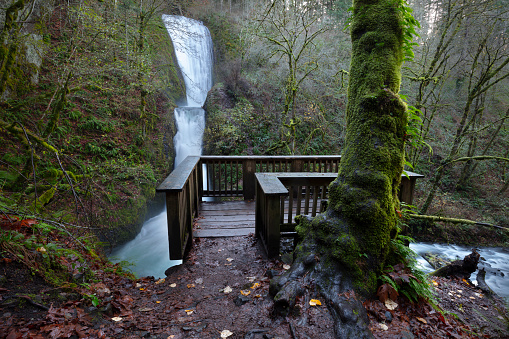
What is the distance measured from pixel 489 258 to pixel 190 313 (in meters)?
8.83

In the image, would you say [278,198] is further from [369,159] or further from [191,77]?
[191,77]

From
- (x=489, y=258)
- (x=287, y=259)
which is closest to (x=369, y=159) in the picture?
(x=287, y=259)

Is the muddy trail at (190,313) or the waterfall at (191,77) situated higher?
the waterfall at (191,77)

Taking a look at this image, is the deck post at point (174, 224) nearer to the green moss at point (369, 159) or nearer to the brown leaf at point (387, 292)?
the green moss at point (369, 159)

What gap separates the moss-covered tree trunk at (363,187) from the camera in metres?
2.32

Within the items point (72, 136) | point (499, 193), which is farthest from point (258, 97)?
point (499, 193)

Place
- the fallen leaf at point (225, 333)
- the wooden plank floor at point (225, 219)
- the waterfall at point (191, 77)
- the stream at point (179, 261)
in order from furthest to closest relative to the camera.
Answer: the waterfall at point (191, 77) < the stream at point (179, 261) < the wooden plank floor at point (225, 219) < the fallen leaf at point (225, 333)

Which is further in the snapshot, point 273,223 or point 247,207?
point 247,207

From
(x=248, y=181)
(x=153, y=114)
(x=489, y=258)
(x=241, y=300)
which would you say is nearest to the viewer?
(x=241, y=300)

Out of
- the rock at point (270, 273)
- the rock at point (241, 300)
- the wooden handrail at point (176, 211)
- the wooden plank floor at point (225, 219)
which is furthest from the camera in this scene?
the wooden plank floor at point (225, 219)

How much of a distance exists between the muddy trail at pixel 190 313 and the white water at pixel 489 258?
147 inches

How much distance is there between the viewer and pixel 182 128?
12.2m

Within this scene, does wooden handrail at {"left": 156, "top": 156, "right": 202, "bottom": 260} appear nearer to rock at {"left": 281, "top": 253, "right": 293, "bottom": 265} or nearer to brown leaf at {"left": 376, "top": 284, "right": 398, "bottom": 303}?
rock at {"left": 281, "top": 253, "right": 293, "bottom": 265}

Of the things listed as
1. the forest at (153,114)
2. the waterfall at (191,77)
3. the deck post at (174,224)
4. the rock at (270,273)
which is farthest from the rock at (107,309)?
the waterfall at (191,77)
